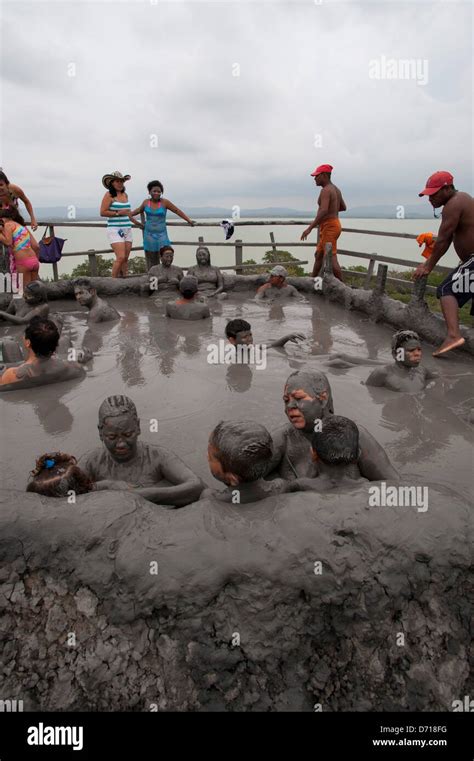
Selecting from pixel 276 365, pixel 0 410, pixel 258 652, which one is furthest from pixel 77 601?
pixel 276 365

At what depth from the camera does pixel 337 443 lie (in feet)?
7.62

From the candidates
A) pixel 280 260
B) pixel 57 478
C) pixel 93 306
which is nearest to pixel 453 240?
pixel 57 478

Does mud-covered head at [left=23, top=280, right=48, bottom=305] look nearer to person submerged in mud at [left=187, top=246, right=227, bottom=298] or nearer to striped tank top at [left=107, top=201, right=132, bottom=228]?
striped tank top at [left=107, top=201, right=132, bottom=228]

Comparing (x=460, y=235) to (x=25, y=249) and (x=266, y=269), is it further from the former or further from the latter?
(x=266, y=269)

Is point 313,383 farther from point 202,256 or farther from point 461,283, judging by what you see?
point 202,256

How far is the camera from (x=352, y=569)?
1937 mm

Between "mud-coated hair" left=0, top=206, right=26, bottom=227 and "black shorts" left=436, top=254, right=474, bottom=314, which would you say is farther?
"mud-coated hair" left=0, top=206, right=26, bottom=227

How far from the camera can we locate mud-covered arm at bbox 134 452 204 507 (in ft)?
8.63

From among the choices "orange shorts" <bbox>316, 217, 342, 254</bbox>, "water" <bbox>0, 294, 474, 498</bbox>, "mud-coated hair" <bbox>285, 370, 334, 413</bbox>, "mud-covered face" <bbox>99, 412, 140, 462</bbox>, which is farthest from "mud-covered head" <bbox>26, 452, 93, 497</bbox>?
"orange shorts" <bbox>316, 217, 342, 254</bbox>

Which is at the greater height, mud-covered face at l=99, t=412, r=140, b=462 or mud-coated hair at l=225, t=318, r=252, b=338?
mud-coated hair at l=225, t=318, r=252, b=338

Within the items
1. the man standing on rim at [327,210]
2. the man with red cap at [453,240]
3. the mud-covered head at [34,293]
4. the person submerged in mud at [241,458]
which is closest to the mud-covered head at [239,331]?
the man with red cap at [453,240]

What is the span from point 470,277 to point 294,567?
14.7ft

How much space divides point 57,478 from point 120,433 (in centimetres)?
49

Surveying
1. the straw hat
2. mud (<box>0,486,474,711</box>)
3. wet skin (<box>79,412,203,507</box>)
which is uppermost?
the straw hat
